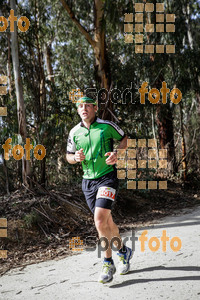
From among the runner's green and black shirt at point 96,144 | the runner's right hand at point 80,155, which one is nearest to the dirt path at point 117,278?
the runner's green and black shirt at point 96,144

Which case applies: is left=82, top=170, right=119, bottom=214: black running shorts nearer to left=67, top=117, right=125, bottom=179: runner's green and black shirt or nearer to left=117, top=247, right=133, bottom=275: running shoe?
left=67, top=117, right=125, bottom=179: runner's green and black shirt

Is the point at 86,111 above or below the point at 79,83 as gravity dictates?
below

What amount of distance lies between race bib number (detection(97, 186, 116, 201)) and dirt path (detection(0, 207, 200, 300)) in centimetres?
87

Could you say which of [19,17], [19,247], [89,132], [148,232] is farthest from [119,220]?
[19,17]

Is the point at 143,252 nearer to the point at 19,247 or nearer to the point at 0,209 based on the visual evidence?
the point at 19,247

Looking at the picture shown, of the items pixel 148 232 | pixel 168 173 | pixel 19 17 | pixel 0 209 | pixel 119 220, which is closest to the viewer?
pixel 148 232

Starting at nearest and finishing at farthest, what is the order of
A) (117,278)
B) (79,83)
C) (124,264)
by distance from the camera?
(117,278) < (124,264) < (79,83)

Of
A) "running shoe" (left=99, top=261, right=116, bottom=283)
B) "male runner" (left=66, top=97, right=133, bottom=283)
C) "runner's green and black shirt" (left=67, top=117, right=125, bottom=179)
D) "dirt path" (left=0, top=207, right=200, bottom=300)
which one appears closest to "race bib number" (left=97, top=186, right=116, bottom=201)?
"male runner" (left=66, top=97, right=133, bottom=283)

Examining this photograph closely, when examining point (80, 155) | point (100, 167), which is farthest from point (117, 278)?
point (80, 155)

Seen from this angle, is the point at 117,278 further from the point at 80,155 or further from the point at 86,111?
the point at 86,111

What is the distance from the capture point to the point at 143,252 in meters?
4.55

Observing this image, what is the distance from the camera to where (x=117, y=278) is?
3645 mm

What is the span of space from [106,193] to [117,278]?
3.00 feet

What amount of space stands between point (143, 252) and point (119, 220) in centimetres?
257
